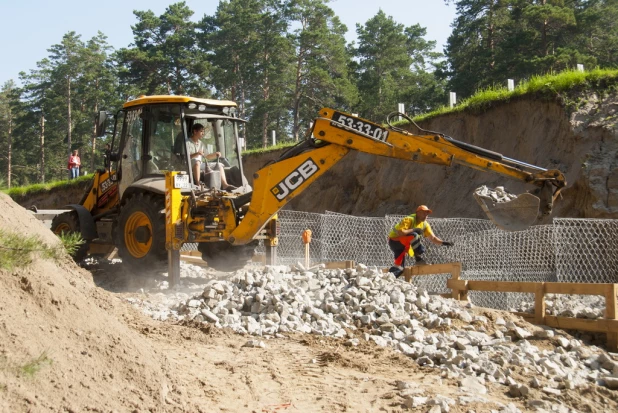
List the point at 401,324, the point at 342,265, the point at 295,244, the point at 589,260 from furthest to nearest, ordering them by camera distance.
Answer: the point at 295,244, the point at 589,260, the point at 342,265, the point at 401,324

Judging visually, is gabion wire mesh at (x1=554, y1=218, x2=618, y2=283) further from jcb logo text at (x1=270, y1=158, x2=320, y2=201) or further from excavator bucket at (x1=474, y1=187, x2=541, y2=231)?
jcb logo text at (x1=270, y1=158, x2=320, y2=201)

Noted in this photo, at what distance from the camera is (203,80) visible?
42281mm

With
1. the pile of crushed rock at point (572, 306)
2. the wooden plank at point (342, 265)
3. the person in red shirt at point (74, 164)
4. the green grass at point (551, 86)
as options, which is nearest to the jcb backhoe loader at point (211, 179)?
the wooden plank at point (342, 265)

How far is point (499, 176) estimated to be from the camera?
17.0m

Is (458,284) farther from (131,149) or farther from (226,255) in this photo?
(131,149)

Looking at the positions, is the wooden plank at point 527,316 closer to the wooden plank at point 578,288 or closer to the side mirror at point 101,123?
the wooden plank at point 578,288

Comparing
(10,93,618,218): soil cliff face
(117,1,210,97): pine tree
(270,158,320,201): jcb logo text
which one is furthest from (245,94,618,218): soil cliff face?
(117,1,210,97): pine tree

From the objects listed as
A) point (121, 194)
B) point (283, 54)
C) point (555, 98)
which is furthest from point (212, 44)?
point (121, 194)

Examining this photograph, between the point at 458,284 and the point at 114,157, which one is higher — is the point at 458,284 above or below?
below

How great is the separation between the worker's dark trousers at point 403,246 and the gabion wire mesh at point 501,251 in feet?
5.50

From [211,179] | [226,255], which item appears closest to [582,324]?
[211,179]

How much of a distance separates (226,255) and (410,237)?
10.9 feet

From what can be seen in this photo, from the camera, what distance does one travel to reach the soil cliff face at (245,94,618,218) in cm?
1469

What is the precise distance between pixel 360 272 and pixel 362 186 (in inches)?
539
